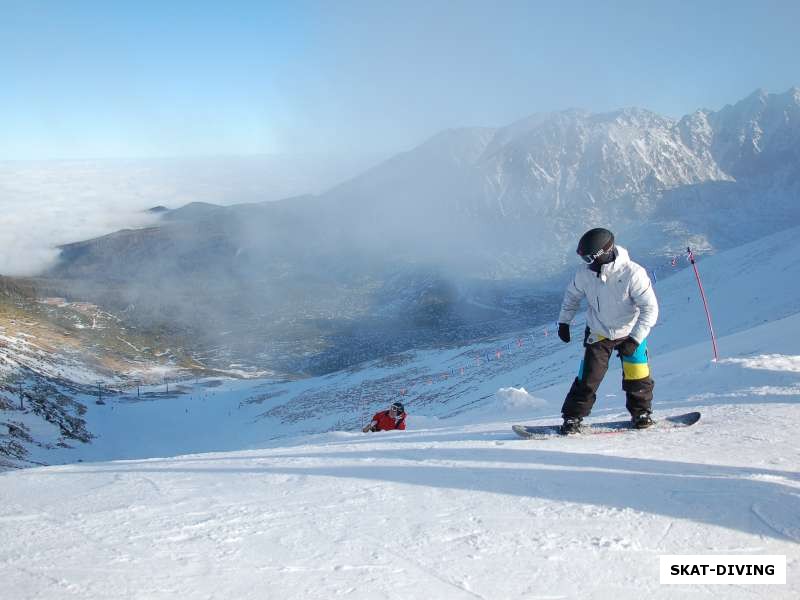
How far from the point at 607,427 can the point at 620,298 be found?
1.96 m

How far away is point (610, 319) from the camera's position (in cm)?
763

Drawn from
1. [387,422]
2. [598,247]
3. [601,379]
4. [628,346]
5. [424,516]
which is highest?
[598,247]

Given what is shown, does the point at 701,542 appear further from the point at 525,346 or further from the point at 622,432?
the point at 525,346

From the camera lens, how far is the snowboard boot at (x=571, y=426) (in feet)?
26.0

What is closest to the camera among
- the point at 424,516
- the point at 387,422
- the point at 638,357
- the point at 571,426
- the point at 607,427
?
the point at 424,516

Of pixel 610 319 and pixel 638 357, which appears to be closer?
pixel 610 319

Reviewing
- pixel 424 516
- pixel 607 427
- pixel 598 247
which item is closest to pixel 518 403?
pixel 607 427

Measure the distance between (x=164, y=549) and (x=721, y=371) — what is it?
34.9ft

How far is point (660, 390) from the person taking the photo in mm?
11148

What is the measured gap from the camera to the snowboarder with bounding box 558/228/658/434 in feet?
24.4

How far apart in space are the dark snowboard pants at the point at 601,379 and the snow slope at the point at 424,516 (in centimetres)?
47

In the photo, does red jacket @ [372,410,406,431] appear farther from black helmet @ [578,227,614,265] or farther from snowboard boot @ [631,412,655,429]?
black helmet @ [578,227,614,265]

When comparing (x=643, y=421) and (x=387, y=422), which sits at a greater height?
(x=643, y=421)

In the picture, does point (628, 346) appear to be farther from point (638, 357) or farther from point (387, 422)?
point (387, 422)
